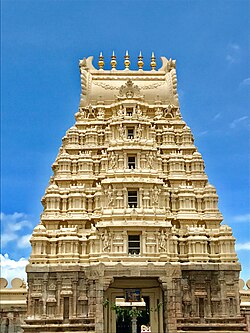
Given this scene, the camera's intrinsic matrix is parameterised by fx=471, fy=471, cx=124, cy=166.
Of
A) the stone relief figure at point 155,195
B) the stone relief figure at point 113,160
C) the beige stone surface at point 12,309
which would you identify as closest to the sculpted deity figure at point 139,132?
the stone relief figure at point 113,160

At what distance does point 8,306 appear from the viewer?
3225cm

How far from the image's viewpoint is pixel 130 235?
31000mm

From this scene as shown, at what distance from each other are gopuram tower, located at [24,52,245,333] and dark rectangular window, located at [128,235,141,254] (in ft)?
0.21

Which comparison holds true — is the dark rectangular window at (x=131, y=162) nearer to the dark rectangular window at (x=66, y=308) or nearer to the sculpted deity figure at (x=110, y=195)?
the sculpted deity figure at (x=110, y=195)

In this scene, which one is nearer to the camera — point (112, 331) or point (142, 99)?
point (112, 331)

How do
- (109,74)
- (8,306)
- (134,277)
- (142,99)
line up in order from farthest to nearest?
1. (109,74)
2. (142,99)
3. (8,306)
4. (134,277)

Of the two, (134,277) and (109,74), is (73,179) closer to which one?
(134,277)

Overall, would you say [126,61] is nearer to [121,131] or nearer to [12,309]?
[121,131]

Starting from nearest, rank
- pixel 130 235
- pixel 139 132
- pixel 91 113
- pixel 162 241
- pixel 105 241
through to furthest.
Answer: pixel 105 241 < pixel 162 241 < pixel 130 235 < pixel 139 132 < pixel 91 113

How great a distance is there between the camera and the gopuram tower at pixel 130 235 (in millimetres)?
29328

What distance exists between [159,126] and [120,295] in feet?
43.0

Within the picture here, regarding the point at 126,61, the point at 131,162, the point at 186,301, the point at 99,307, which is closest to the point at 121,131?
the point at 131,162

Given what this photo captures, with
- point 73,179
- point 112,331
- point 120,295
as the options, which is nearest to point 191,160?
point 73,179

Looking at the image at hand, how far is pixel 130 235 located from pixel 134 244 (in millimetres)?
641
